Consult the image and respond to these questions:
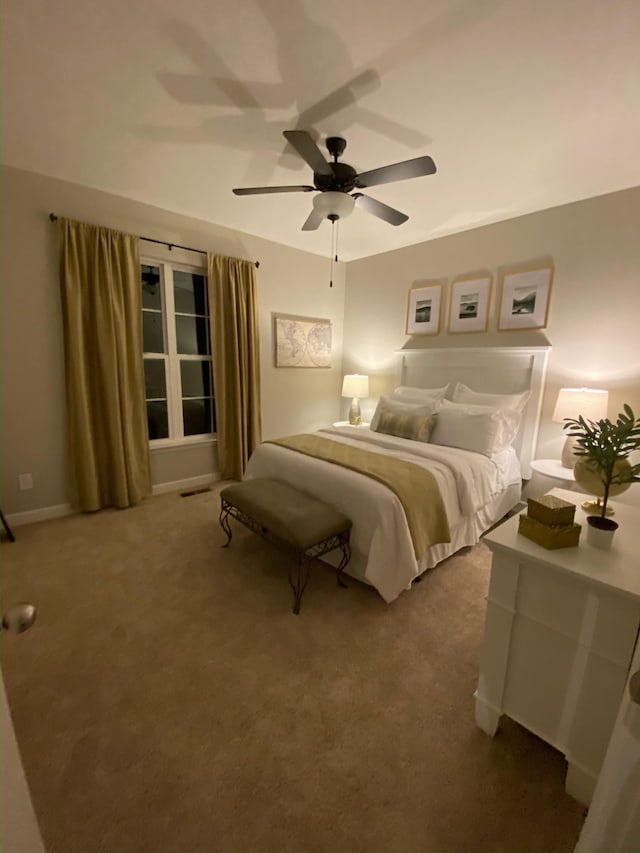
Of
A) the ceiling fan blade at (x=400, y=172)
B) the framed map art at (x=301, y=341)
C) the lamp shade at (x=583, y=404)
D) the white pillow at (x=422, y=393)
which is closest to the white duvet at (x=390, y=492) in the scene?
the lamp shade at (x=583, y=404)

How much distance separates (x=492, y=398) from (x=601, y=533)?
214 cm

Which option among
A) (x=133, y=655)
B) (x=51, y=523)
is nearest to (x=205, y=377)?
(x=51, y=523)

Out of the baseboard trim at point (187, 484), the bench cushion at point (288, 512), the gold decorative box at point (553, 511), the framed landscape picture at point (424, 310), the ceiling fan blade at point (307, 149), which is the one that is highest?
the ceiling fan blade at point (307, 149)

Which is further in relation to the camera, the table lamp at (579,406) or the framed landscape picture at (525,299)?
the framed landscape picture at (525,299)

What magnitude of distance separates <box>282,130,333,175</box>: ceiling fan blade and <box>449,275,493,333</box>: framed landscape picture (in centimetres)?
203

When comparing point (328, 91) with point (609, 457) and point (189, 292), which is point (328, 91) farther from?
point (189, 292)

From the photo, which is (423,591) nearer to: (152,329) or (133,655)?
(133,655)

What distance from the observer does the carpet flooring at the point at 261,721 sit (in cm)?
107

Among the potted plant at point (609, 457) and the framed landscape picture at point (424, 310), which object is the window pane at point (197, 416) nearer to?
the framed landscape picture at point (424, 310)

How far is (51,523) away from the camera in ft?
9.44

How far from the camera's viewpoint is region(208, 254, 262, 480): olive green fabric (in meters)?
3.56

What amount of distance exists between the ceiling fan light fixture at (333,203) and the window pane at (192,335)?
196 cm

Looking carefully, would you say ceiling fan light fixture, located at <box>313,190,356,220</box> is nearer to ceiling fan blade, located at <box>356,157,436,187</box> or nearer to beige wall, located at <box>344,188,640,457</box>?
ceiling fan blade, located at <box>356,157,436,187</box>

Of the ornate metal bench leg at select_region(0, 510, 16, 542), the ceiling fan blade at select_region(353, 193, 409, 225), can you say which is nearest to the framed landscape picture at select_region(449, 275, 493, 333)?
the ceiling fan blade at select_region(353, 193, 409, 225)
